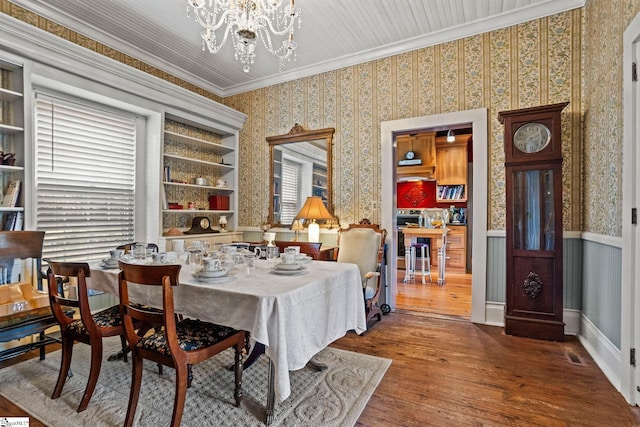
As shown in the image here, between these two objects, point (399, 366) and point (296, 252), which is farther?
point (399, 366)

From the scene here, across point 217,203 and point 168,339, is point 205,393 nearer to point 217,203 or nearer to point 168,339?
point 168,339

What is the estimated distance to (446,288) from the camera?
5.25m

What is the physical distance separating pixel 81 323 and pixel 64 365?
29cm

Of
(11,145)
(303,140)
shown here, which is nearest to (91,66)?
(11,145)

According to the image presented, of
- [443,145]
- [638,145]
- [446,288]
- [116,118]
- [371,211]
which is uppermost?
[443,145]

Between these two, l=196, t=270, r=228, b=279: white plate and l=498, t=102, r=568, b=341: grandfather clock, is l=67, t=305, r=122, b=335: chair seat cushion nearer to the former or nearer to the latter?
l=196, t=270, r=228, b=279: white plate

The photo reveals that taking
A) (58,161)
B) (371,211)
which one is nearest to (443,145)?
(371,211)

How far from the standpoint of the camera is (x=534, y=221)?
124 inches

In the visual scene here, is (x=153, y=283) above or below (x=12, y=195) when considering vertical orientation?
below

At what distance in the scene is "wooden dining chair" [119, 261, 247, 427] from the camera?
1586 millimetres

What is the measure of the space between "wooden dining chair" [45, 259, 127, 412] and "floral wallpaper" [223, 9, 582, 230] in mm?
2829

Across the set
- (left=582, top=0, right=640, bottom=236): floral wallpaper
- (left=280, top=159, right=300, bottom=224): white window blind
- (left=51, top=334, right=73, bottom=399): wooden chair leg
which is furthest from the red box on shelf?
(left=582, top=0, right=640, bottom=236): floral wallpaper

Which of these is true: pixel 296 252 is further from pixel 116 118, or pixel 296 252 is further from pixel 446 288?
pixel 446 288

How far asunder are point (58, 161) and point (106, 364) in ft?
6.98
